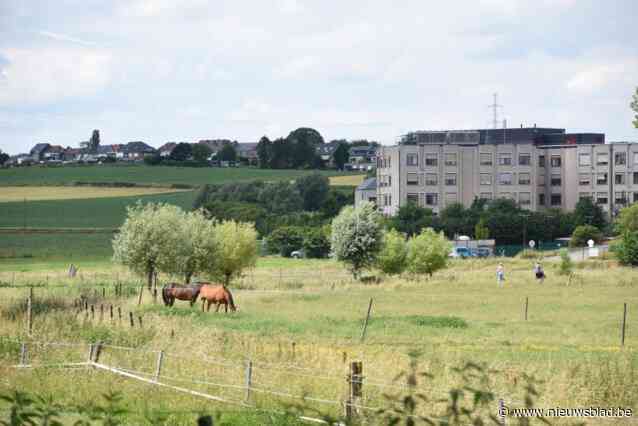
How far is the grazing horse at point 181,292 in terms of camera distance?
44.6 m

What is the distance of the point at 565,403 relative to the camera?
1906cm

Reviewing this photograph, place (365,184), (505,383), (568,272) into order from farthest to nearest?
(365,184) < (568,272) < (505,383)

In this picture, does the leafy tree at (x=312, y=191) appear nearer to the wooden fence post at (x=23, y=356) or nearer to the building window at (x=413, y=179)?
the building window at (x=413, y=179)

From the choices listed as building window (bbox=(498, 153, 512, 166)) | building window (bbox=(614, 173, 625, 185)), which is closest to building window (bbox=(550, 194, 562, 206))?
building window (bbox=(614, 173, 625, 185))

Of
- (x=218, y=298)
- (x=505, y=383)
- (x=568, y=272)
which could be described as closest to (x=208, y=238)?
(x=218, y=298)

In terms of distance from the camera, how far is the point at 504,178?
408 feet

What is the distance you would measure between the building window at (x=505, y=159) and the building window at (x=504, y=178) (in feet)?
4.26

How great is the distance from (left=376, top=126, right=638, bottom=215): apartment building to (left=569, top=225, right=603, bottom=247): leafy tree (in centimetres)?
1603

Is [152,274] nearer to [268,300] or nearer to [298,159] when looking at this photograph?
[268,300]

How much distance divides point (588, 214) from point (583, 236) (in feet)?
38.8

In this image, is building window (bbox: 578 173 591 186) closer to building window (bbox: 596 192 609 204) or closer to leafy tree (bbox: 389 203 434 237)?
building window (bbox: 596 192 609 204)

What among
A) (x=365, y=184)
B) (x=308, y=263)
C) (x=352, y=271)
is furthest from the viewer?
(x=365, y=184)

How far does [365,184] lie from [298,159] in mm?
52289

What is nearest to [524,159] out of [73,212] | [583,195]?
[583,195]
